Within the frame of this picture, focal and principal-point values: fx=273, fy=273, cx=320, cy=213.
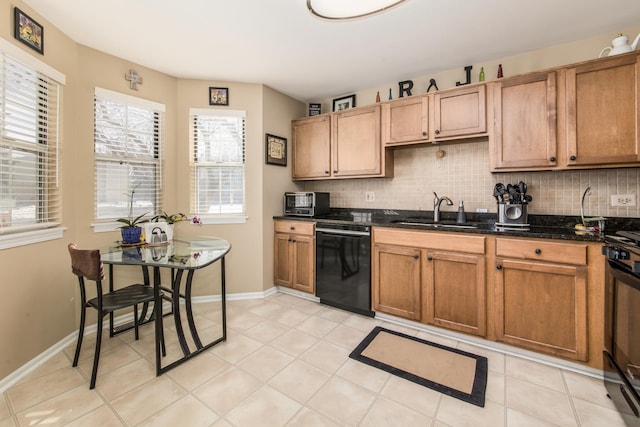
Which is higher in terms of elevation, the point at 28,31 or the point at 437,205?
the point at 28,31

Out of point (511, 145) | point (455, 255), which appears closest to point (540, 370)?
point (455, 255)

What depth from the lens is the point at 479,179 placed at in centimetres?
274

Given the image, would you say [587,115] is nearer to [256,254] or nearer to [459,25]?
[459,25]

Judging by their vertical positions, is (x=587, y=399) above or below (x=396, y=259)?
below

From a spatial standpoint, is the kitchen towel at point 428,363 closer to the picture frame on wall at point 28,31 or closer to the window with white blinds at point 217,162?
the window with white blinds at point 217,162

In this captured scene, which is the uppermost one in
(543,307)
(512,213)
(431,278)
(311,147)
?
(311,147)

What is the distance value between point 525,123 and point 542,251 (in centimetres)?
106

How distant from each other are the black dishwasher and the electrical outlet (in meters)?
1.99

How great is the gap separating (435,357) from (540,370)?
2.31ft

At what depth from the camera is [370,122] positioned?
3035mm

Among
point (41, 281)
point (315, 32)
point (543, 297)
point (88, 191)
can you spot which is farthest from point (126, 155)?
point (543, 297)

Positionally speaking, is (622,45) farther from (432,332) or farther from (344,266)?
(344,266)

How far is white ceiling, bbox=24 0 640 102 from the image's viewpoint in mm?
1929

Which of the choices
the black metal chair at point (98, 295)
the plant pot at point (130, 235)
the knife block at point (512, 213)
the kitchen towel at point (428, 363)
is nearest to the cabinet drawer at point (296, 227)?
the kitchen towel at point (428, 363)
